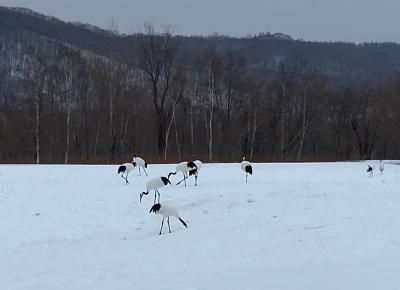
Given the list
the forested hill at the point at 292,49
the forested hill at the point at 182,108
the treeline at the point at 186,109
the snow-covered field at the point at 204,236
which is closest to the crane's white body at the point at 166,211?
the snow-covered field at the point at 204,236

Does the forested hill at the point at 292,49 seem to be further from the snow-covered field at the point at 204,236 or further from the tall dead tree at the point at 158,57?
the snow-covered field at the point at 204,236

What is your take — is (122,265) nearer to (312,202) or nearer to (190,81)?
(312,202)

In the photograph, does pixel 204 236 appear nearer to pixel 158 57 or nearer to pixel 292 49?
pixel 158 57

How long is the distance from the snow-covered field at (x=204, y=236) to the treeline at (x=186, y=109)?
33398mm

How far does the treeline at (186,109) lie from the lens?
54.8m

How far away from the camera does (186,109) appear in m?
67.9

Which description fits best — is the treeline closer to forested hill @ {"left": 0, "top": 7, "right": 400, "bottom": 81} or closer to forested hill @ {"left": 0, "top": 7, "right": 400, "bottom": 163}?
forested hill @ {"left": 0, "top": 7, "right": 400, "bottom": 163}

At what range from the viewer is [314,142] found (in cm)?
7412

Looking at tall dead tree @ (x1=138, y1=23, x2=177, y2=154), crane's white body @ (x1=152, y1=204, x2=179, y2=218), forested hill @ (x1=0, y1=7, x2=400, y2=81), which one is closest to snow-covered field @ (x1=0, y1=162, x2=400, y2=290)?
crane's white body @ (x1=152, y1=204, x2=179, y2=218)

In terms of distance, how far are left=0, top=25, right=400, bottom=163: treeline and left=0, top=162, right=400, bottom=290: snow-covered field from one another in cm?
3340

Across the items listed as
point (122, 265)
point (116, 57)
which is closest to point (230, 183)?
point (122, 265)

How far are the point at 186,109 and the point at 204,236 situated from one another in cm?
5468

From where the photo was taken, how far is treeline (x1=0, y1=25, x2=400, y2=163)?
180 ft

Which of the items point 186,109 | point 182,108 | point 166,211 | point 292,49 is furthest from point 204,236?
point 292,49
